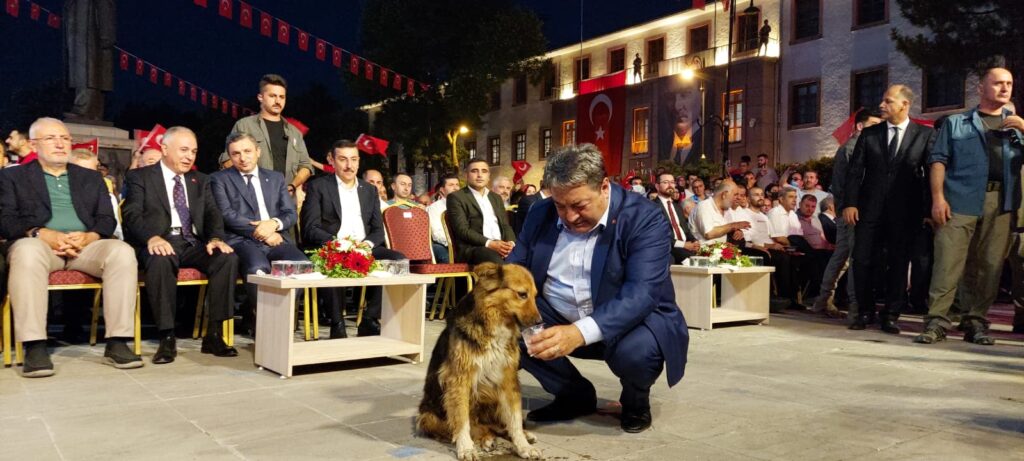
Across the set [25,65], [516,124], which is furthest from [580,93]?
[25,65]

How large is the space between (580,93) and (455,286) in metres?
25.9

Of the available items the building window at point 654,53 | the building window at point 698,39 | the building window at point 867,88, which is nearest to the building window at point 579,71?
the building window at point 654,53

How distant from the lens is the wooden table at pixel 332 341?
4.72 metres

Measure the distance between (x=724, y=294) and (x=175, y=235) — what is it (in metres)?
5.34

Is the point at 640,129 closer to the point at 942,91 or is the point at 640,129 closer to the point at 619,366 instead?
the point at 942,91

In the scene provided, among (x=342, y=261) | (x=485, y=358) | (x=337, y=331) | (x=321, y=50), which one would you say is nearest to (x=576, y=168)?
(x=485, y=358)

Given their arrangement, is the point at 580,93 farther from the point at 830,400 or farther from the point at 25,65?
the point at 25,65

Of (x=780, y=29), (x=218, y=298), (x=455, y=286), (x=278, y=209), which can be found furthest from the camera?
(x=780, y=29)

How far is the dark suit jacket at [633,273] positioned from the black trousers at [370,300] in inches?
115

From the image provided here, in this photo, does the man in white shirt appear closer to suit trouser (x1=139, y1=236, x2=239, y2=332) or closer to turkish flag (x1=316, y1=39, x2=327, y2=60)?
suit trouser (x1=139, y1=236, x2=239, y2=332)

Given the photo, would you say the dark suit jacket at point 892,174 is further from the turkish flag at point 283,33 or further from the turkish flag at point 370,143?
the turkish flag at point 283,33

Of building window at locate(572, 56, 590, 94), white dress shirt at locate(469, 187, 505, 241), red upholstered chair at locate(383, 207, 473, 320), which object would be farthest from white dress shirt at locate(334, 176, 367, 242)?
building window at locate(572, 56, 590, 94)

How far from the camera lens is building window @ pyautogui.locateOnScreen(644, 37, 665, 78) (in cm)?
3075

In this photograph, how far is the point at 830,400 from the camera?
414cm
